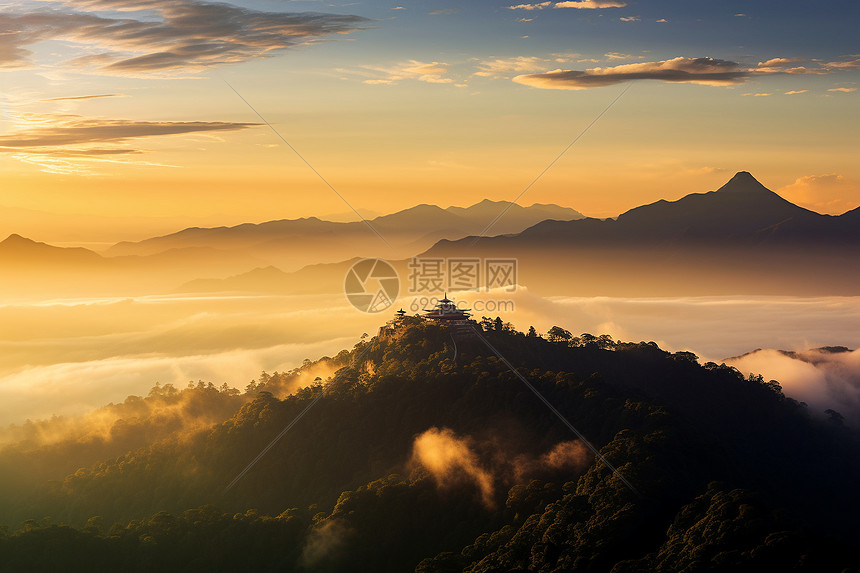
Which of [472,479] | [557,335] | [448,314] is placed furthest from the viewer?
[557,335]

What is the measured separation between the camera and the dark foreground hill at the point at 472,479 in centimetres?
6775

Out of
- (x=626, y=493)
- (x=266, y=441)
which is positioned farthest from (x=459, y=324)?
(x=626, y=493)

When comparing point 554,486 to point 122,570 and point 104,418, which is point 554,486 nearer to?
point 122,570

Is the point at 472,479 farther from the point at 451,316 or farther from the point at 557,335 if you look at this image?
the point at 557,335

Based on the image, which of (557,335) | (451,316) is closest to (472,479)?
(451,316)

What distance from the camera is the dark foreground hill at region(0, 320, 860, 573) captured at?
6775 centimetres

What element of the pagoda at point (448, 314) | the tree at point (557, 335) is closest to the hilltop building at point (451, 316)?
the pagoda at point (448, 314)

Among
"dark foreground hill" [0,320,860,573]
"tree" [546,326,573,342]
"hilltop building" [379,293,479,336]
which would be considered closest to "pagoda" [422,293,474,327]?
"hilltop building" [379,293,479,336]

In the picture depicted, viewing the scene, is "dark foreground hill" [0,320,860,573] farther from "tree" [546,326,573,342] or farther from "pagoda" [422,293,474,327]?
"tree" [546,326,573,342]

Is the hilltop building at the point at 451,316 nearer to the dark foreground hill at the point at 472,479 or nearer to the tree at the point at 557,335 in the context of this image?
the dark foreground hill at the point at 472,479

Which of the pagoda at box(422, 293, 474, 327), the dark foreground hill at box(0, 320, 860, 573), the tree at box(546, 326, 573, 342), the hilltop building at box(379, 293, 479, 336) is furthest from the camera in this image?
the tree at box(546, 326, 573, 342)

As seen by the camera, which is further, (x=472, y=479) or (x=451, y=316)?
(x=451, y=316)

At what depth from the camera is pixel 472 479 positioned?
88.6 m

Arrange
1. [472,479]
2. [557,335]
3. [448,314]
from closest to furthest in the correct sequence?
[472,479] → [448,314] → [557,335]
